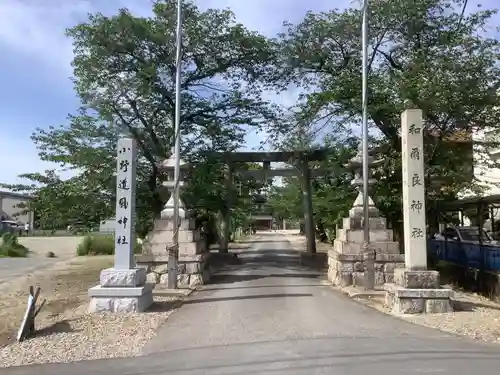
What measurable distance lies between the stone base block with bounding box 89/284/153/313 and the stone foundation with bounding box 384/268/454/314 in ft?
17.6

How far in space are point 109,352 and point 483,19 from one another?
16239 mm

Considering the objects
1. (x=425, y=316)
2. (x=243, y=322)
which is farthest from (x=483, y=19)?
(x=243, y=322)

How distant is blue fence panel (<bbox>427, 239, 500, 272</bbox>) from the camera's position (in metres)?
16.6

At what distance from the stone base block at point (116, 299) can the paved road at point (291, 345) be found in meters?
0.91

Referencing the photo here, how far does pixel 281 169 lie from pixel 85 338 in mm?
Answer: 19859

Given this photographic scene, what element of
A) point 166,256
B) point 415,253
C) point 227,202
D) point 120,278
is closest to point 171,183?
point 166,256

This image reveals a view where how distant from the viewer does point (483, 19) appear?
61.2ft

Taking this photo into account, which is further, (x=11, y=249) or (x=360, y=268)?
(x=11, y=249)

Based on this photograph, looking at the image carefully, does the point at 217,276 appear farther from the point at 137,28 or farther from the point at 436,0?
the point at 436,0

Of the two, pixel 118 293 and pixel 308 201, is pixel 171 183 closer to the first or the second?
pixel 118 293

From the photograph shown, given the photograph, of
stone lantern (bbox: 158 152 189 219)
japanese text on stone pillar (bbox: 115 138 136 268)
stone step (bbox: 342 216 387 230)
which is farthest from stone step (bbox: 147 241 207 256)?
stone step (bbox: 342 216 387 230)

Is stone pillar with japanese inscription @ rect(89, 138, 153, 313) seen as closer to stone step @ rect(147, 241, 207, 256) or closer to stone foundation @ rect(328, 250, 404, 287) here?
stone step @ rect(147, 241, 207, 256)

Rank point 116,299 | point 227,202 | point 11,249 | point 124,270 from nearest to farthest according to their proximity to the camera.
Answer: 1. point 116,299
2. point 124,270
3. point 227,202
4. point 11,249

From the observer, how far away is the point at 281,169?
93.5 ft
